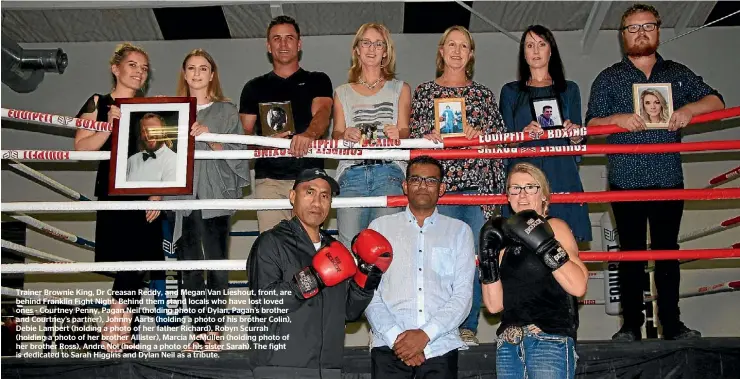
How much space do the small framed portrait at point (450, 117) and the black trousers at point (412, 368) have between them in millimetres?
1316

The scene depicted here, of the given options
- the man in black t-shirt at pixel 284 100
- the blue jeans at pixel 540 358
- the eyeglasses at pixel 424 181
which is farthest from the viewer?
the man in black t-shirt at pixel 284 100

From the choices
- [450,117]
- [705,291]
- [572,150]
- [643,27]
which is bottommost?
[705,291]

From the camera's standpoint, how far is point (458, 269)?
383 cm

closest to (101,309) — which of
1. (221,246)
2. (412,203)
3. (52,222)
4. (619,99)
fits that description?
(221,246)

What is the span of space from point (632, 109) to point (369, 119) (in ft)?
4.99

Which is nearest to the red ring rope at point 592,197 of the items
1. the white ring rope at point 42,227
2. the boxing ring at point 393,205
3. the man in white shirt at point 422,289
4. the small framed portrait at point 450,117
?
the boxing ring at point 393,205

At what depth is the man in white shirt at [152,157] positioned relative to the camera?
4359mm

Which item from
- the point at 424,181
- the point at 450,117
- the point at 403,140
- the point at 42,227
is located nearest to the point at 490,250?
the point at 424,181

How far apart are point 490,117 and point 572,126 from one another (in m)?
0.46

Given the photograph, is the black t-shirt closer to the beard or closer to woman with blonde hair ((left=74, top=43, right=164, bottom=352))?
woman with blonde hair ((left=74, top=43, right=164, bottom=352))

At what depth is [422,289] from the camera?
3760mm

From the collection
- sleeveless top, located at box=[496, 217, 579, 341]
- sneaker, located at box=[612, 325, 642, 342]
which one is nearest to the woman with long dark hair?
sneaker, located at box=[612, 325, 642, 342]

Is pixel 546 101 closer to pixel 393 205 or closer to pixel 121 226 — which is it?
pixel 393 205

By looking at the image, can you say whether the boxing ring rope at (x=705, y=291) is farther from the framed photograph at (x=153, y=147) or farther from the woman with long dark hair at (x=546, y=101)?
the framed photograph at (x=153, y=147)
